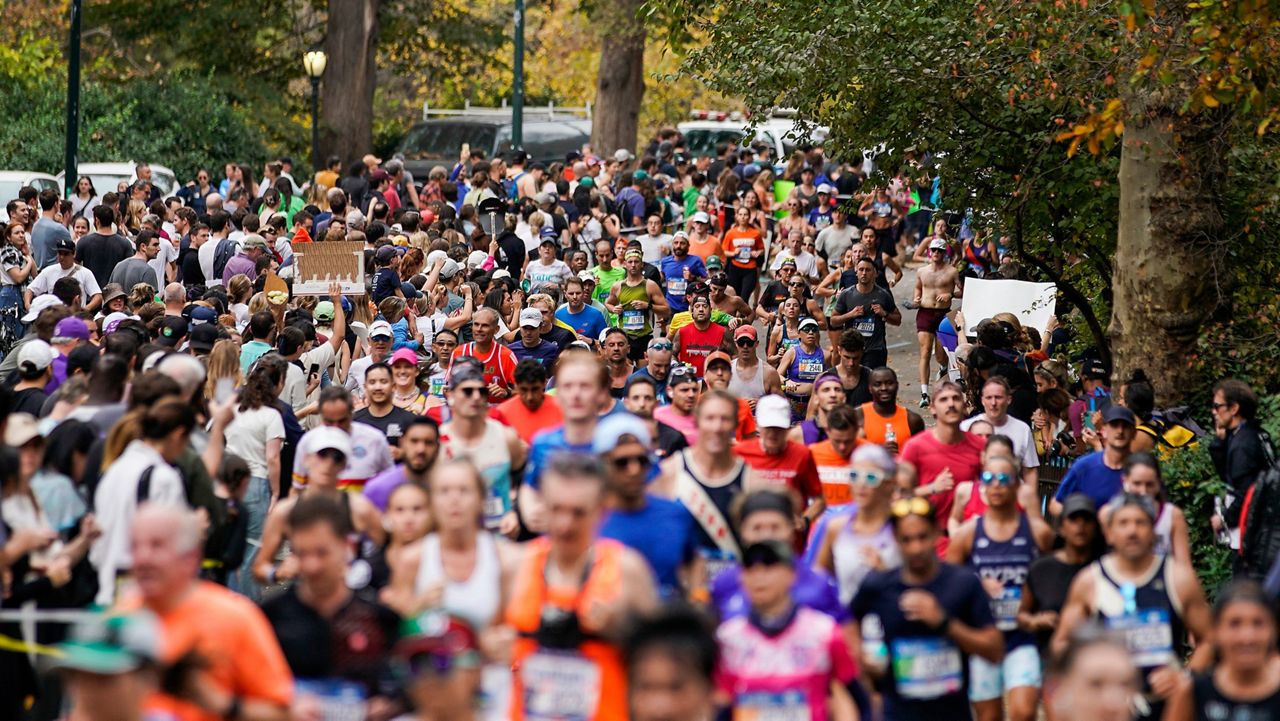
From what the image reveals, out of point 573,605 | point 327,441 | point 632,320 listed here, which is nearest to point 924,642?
point 573,605

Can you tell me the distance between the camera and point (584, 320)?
16.9 meters

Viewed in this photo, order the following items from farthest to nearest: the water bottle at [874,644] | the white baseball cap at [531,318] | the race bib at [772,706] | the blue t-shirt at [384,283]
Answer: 1. the blue t-shirt at [384,283]
2. the white baseball cap at [531,318]
3. the water bottle at [874,644]
4. the race bib at [772,706]

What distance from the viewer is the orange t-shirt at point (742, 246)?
74.9 feet

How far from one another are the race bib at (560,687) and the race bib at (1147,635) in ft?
8.50

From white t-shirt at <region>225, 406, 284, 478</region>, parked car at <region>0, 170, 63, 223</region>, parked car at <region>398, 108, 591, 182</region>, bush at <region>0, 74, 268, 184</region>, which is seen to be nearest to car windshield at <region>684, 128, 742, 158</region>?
parked car at <region>398, 108, 591, 182</region>

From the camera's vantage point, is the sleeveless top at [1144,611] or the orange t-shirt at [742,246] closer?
the sleeveless top at [1144,611]

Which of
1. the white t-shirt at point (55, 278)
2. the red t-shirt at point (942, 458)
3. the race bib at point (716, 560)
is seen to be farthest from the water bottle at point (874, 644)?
the white t-shirt at point (55, 278)

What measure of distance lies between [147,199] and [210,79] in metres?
13.6

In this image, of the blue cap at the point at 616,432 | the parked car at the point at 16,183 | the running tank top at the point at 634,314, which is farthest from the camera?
the parked car at the point at 16,183

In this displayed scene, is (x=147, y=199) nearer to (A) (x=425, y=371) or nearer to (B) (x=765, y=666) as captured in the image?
(A) (x=425, y=371)

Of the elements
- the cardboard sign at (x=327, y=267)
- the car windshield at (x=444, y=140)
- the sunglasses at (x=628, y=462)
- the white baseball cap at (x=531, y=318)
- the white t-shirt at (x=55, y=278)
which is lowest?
the sunglasses at (x=628, y=462)

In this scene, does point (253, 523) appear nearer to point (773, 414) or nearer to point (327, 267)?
point (773, 414)

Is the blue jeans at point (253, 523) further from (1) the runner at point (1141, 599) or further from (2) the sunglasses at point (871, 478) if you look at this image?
(1) the runner at point (1141, 599)

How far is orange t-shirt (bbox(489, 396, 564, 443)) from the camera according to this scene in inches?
438
